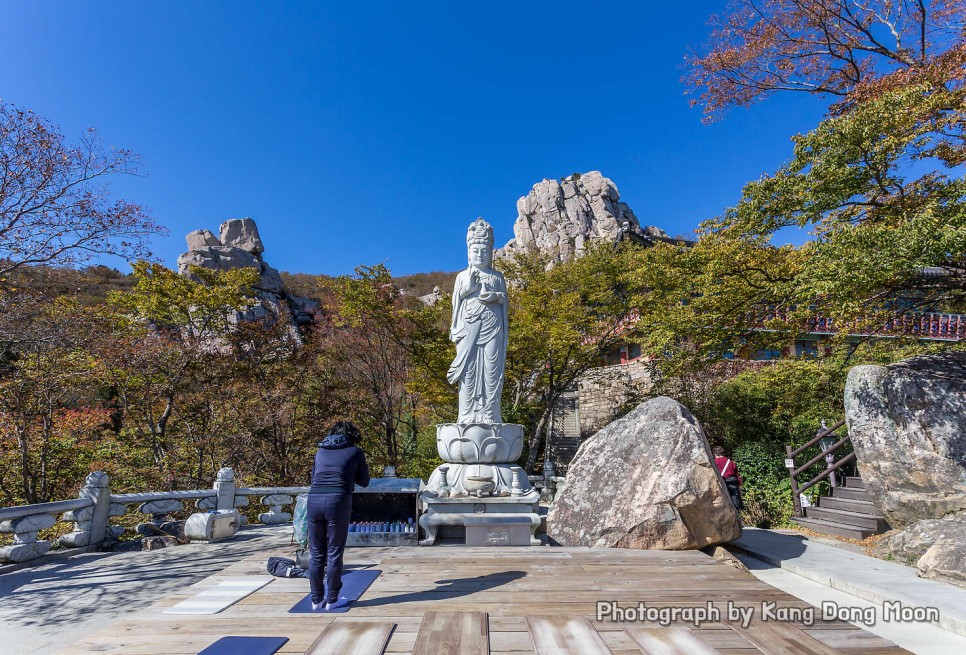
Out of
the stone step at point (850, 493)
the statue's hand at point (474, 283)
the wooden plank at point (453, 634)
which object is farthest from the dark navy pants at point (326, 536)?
the stone step at point (850, 493)

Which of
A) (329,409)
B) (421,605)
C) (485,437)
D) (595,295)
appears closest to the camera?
(421,605)

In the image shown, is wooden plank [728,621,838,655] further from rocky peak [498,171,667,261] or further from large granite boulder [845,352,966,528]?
rocky peak [498,171,667,261]

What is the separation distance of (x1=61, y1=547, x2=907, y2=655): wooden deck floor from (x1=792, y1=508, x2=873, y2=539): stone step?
406 cm

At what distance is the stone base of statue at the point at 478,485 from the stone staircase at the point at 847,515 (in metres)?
5.11

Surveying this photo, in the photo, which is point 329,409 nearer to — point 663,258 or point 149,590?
point 149,590

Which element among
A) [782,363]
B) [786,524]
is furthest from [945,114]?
[786,524]

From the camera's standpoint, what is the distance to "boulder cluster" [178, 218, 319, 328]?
1080 inches

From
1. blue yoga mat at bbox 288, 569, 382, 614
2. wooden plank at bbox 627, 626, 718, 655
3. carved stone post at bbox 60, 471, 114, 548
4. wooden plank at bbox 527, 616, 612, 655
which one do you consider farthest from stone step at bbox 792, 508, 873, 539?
carved stone post at bbox 60, 471, 114, 548

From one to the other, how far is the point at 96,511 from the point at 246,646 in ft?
20.3

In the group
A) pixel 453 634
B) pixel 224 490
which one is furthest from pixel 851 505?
pixel 224 490

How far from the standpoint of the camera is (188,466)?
1143cm

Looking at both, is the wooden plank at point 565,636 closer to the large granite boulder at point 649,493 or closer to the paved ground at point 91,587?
the large granite boulder at point 649,493

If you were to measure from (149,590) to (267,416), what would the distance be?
7072 mm

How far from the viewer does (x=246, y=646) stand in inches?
117
